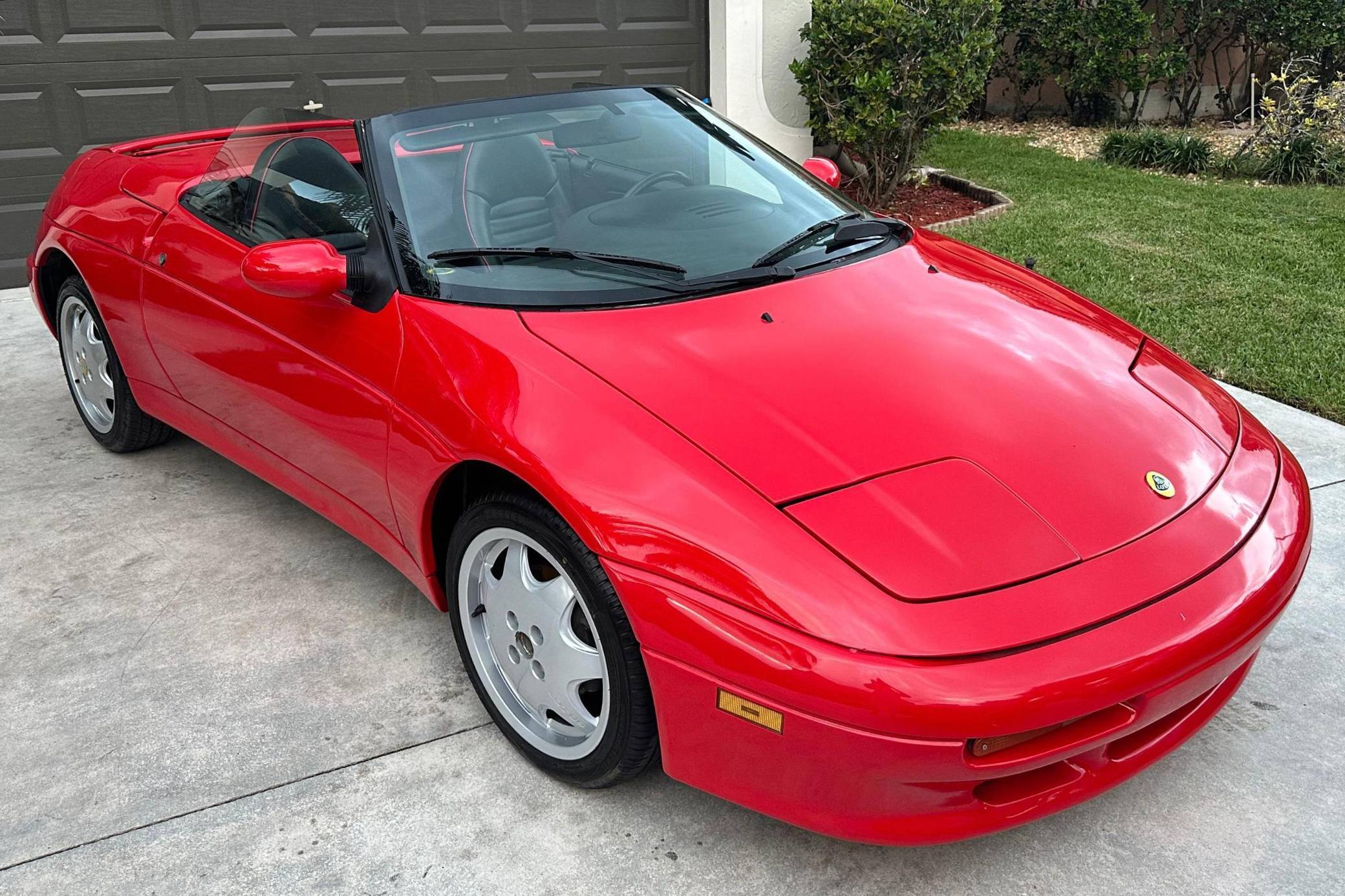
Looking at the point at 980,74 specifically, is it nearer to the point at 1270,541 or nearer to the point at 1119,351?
the point at 1119,351

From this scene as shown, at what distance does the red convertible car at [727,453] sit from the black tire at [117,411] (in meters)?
0.49

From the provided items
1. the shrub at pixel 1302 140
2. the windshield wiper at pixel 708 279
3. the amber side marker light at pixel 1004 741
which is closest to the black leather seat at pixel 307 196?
the windshield wiper at pixel 708 279

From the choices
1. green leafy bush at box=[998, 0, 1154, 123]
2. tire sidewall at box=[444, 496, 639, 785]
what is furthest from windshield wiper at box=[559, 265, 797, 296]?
green leafy bush at box=[998, 0, 1154, 123]

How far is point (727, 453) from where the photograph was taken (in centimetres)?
215

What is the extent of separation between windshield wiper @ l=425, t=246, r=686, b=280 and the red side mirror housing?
23 cm

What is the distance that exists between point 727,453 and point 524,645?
0.72m

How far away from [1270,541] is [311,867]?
2.03 meters

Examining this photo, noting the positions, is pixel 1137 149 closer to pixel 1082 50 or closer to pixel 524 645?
pixel 1082 50

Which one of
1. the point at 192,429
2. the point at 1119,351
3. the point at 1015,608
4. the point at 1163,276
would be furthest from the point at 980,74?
the point at 1015,608

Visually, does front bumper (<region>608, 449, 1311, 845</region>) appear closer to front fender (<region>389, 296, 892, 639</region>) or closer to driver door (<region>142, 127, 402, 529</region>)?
front fender (<region>389, 296, 892, 639</region>)

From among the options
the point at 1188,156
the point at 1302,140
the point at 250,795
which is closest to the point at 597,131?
the point at 250,795

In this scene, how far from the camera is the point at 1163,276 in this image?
6035 mm

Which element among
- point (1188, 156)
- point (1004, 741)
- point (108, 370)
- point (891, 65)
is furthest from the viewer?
point (1188, 156)

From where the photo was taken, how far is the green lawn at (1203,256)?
486 cm
